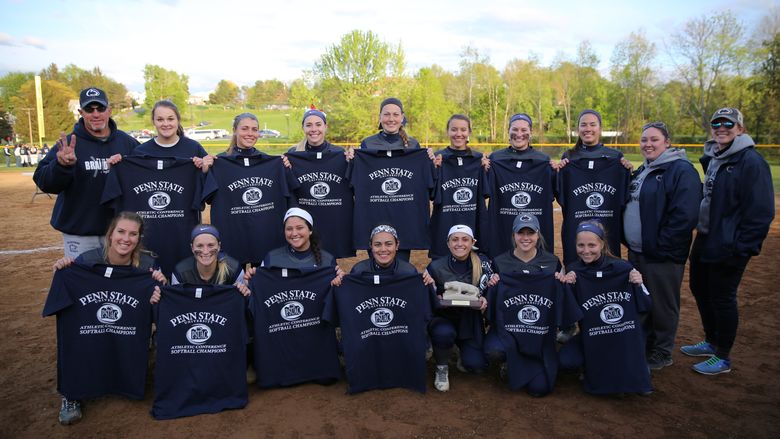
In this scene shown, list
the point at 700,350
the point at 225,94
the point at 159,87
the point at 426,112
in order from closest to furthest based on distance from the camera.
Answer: the point at 700,350, the point at 426,112, the point at 159,87, the point at 225,94

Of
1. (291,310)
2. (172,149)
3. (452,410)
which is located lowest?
(452,410)

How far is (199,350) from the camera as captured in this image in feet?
14.3

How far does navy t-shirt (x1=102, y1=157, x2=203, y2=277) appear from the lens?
514 cm

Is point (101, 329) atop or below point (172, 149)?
below

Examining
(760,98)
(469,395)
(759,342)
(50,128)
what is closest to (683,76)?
(760,98)

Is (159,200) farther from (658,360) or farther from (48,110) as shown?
(48,110)

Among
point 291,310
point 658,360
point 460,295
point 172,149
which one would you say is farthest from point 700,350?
point 172,149

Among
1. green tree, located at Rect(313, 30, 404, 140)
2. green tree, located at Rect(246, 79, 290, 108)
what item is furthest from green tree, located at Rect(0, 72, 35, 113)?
green tree, located at Rect(313, 30, 404, 140)

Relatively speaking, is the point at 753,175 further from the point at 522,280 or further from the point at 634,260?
the point at 522,280

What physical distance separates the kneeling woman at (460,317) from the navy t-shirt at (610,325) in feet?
3.15

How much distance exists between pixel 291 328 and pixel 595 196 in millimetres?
3644

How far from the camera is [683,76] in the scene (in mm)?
44312

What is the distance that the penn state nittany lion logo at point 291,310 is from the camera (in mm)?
4641

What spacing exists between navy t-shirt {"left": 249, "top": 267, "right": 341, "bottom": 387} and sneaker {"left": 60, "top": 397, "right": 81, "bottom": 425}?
4.85 feet
